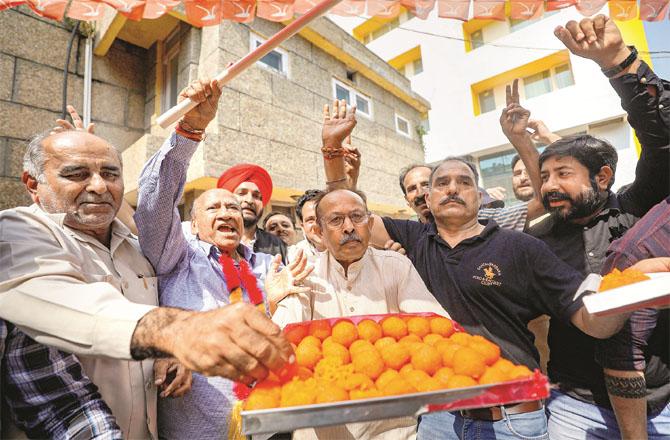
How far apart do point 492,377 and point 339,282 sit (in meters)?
1.09

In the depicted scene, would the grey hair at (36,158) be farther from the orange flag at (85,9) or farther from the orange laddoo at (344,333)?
the orange laddoo at (344,333)

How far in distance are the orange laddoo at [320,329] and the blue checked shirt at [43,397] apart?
2.68ft

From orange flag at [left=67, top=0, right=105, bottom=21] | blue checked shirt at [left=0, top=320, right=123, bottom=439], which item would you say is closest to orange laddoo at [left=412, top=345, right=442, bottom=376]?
blue checked shirt at [left=0, top=320, right=123, bottom=439]

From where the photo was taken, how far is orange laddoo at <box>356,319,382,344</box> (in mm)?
1479

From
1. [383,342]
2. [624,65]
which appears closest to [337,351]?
[383,342]

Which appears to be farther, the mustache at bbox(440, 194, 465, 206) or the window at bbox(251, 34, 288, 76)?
the window at bbox(251, 34, 288, 76)

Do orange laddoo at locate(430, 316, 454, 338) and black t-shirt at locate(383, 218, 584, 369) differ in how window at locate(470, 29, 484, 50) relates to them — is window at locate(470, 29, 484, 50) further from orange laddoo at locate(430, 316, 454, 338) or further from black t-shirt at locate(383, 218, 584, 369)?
orange laddoo at locate(430, 316, 454, 338)

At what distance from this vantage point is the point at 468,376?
115 cm

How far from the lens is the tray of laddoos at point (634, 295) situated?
3.51 ft

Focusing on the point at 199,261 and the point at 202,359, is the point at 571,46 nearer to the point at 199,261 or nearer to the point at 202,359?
the point at 202,359

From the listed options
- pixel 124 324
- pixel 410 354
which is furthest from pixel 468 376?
pixel 124 324

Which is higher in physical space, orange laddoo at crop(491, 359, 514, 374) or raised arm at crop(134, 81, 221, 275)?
raised arm at crop(134, 81, 221, 275)

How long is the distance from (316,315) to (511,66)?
16400 mm

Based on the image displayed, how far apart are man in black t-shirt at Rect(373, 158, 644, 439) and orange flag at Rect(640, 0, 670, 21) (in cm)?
200
